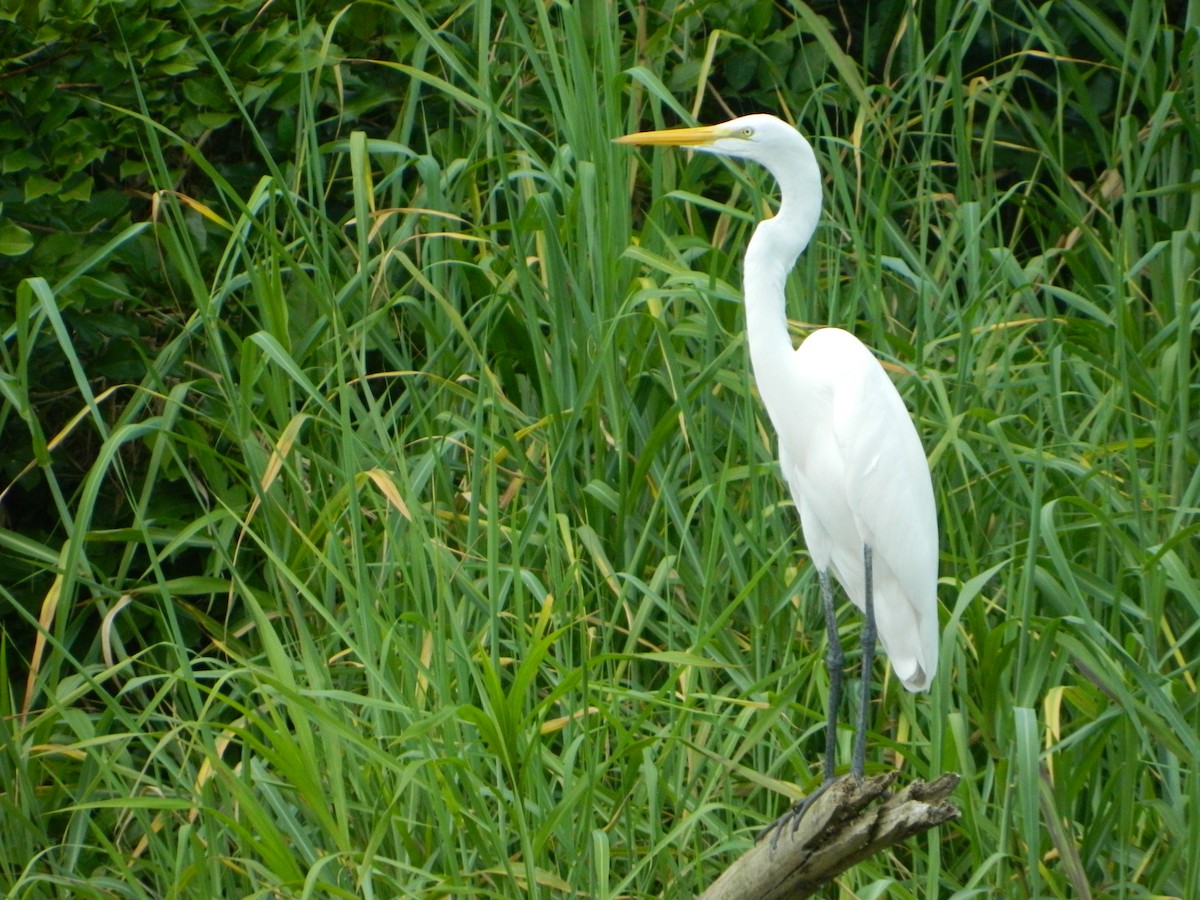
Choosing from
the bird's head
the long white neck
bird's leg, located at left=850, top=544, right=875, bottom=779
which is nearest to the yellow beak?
the bird's head

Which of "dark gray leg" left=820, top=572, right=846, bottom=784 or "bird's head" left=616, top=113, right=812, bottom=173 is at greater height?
"bird's head" left=616, top=113, right=812, bottom=173

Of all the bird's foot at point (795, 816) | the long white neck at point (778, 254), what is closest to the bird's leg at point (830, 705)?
the bird's foot at point (795, 816)

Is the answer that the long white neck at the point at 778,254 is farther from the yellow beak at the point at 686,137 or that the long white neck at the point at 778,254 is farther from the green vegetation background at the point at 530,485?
the green vegetation background at the point at 530,485

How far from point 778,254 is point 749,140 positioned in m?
0.15

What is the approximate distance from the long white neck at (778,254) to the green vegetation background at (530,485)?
0.67 feet

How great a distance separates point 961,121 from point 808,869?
1302 millimetres

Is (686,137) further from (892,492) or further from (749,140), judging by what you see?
(892,492)

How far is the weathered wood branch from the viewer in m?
1.37

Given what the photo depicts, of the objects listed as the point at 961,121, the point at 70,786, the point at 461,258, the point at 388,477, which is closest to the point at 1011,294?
the point at 961,121

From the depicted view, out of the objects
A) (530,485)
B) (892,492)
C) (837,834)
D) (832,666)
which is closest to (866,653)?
(832,666)

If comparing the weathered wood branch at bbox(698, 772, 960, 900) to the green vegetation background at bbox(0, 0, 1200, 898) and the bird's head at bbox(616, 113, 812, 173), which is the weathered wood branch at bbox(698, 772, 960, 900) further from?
the bird's head at bbox(616, 113, 812, 173)

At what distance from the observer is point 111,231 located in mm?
2449

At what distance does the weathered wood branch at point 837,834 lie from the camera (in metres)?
1.37

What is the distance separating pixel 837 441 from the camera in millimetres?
1831
